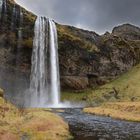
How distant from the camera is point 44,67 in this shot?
94.4 metres

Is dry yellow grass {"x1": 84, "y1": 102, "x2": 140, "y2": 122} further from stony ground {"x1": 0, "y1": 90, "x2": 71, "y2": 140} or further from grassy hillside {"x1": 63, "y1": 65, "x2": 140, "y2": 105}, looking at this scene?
grassy hillside {"x1": 63, "y1": 65, "x2": 140, "y2": 105}

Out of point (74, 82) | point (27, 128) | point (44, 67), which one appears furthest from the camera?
point (74, 82)

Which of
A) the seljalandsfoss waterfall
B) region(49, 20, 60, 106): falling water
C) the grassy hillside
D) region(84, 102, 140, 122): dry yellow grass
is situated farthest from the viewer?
the grassy hillside

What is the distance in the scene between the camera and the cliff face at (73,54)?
91.8 m

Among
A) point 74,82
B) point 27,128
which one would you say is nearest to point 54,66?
point 74,82

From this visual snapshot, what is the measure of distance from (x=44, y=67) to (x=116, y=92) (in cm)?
2372

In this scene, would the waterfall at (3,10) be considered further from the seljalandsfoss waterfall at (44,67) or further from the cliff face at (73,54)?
the seljalandsfoss waterfall at (44,67)

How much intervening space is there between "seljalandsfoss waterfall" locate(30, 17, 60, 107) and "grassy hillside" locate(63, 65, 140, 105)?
286 inches

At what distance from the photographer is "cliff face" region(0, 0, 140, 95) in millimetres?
91750

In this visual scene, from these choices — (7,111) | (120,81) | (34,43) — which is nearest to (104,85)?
(120,81)

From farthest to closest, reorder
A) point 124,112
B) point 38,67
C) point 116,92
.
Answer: point 116,92, point 38,67, point 124,112

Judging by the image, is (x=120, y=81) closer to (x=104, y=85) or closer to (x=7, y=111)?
(x=104, y=85)

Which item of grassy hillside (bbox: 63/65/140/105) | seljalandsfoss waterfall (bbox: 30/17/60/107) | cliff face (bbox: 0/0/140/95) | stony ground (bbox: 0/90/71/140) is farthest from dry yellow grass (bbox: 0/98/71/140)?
grassy hillside (bbox: 63/65/140/105)

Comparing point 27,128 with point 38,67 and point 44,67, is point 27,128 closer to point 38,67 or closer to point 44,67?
point 38,67
